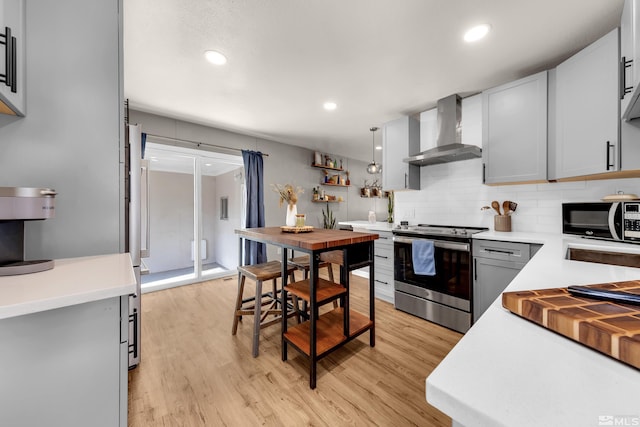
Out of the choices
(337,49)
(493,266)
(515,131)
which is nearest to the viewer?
(337,49)

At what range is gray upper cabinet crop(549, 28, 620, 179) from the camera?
5.59 feet

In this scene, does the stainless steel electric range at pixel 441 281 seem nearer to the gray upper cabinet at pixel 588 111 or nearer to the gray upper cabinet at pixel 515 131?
the gray upper cabinet at pixel 515 131

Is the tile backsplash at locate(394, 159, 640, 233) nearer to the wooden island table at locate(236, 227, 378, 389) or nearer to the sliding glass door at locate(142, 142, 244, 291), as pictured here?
the wooden island table at locate(236, 227, 378, 389)

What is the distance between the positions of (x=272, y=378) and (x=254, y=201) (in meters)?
2.97

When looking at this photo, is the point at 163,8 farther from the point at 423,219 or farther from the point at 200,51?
the point at 423,219

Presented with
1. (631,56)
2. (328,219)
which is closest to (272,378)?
(631,56)

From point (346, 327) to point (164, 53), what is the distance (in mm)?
2729

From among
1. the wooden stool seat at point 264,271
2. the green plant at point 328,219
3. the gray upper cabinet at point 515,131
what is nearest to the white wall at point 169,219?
the wooden stool seat at point 264,271

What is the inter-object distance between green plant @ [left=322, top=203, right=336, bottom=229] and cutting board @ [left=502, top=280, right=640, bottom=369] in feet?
15.4

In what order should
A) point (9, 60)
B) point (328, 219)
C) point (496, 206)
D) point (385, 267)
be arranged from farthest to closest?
point (328, 219), point (385, 267), point (496, 206), point (9, 60)

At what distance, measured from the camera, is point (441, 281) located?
2447mm

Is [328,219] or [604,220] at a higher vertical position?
[604,220]

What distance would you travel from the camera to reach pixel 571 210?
6.80 feet

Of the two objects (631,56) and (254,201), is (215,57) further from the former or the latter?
(631,56)
